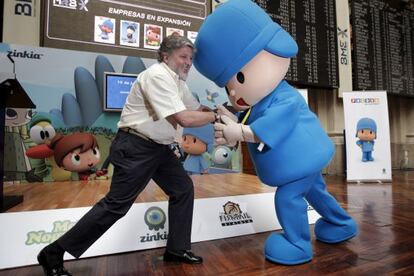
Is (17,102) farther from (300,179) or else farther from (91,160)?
(300,179)

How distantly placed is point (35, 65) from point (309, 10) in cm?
378

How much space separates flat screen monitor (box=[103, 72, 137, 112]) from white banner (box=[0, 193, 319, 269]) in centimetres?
197

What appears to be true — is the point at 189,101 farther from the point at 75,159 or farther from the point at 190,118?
the point at 75,159

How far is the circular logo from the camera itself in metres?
1.77

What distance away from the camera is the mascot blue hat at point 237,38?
54.9 inches

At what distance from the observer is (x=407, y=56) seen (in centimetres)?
550

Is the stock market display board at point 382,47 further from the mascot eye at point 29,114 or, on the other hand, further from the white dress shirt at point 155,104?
the mascot eye at point 29,114

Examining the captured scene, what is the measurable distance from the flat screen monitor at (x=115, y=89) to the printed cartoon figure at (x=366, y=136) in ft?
10.5

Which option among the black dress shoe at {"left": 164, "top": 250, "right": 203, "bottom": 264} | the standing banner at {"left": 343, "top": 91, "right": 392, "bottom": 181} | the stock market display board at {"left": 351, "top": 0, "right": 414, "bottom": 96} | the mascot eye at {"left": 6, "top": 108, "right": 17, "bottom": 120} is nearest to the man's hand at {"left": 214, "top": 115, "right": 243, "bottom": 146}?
the black dress shoe at {"left": 164, "top": 250, "right": 203, "bottom": 264}

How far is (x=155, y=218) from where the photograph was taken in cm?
179

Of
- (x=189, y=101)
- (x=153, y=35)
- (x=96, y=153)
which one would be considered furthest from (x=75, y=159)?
(x=189, y=101)

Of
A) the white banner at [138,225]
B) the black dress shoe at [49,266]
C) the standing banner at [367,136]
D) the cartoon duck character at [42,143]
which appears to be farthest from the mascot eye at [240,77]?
the standing banner at [367,136]

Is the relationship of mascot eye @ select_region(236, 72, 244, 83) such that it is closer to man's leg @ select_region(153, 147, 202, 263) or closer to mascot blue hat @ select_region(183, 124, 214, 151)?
man's leg @ select_region(153, 147, 202, 263)

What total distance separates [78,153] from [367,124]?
12.4 ft
